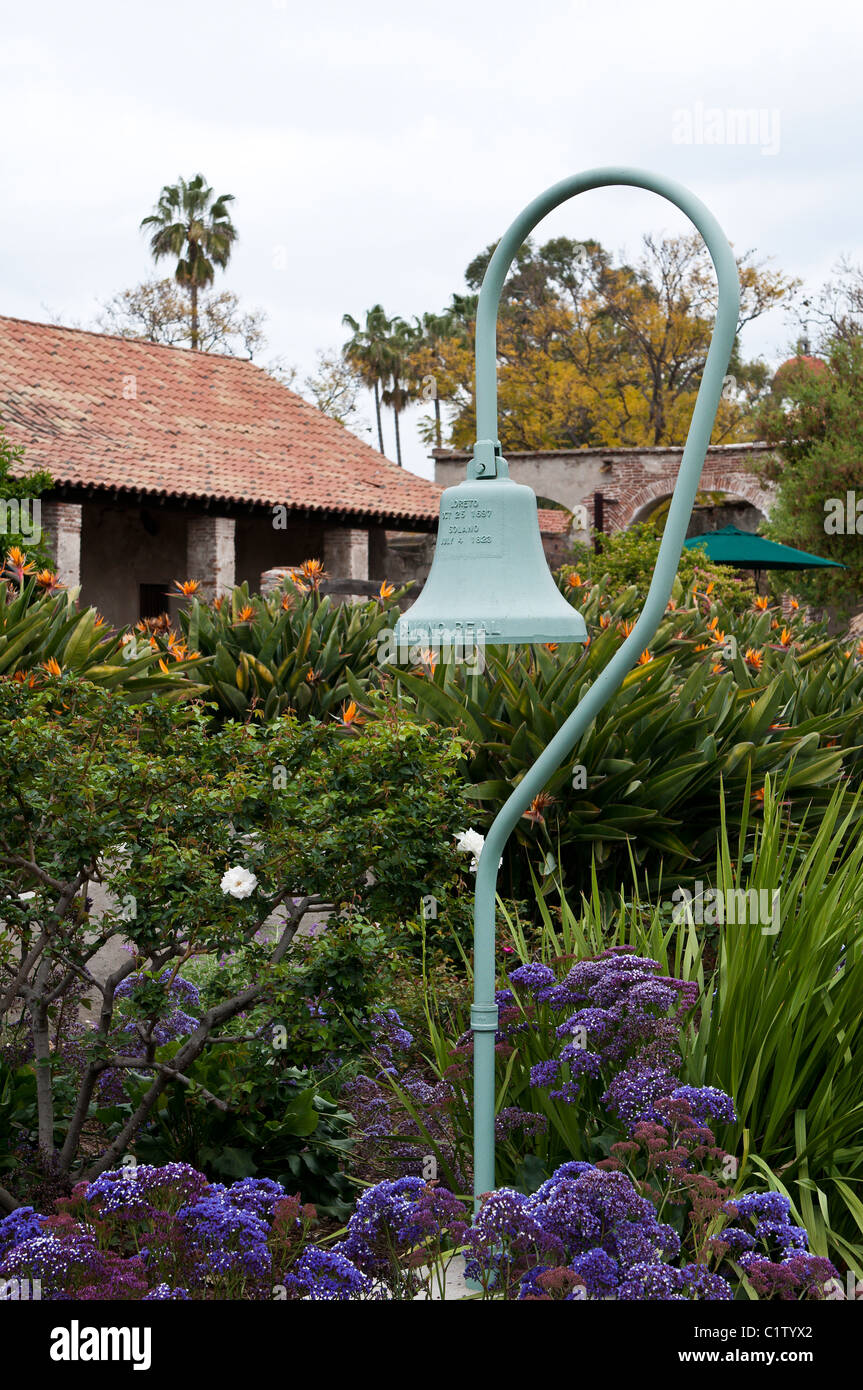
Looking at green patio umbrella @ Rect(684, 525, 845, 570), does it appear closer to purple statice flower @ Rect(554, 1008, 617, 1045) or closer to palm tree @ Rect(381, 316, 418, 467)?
purple statice flower @ Rect(554, 1008, 617, 1045)

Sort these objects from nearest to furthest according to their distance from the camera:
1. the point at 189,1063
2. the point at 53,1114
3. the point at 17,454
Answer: the point at 189,1063 → the point at 53,1114 → the point at 17,454

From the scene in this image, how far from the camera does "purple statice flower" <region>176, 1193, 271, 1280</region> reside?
2.55m

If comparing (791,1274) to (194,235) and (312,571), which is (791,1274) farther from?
(194,235)

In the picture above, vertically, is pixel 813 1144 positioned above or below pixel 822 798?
below

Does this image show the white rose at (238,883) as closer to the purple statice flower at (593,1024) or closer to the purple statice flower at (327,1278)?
the purple statice flower at (593,1024)

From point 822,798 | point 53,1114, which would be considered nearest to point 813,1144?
point 53,1114

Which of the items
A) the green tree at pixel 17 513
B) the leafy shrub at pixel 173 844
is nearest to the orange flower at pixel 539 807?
the leafy shrub at pixel 173 844

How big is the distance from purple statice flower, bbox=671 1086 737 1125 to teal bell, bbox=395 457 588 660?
993 mm

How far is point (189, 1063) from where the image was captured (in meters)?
3.59

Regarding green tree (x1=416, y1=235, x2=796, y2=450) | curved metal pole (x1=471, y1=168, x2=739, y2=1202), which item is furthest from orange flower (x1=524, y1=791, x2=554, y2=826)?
green tree (x1=416, y1=235, x2=796, y2=450)

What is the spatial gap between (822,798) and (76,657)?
Answer: 442cm

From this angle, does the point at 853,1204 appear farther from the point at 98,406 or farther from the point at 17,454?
the point at 98,406

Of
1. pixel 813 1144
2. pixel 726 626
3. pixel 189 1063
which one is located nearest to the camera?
pixel 813 1144

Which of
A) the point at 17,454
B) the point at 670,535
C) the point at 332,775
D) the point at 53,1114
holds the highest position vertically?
the point at 17,454
